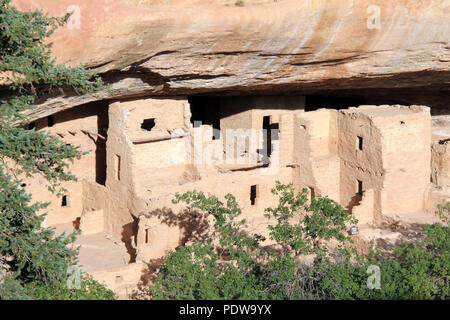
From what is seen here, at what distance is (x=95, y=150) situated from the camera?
73.8ft

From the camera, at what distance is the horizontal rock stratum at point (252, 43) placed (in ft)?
52.5

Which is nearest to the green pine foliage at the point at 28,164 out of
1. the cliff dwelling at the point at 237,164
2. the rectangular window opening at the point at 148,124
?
the cliff dwelling at the point at 237,164

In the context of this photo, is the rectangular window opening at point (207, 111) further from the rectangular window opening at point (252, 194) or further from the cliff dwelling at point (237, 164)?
→ the rectangular window opening at point (252, 194)

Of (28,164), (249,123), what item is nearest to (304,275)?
(28,164)

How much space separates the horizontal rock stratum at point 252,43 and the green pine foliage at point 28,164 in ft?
3.89

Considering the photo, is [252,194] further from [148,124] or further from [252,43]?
[252,43]

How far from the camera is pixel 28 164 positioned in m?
14.4

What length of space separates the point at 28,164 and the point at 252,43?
243 inches

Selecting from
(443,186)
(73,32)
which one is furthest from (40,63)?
(443,186)

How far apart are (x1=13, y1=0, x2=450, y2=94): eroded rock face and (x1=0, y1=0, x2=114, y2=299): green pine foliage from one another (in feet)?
3.71

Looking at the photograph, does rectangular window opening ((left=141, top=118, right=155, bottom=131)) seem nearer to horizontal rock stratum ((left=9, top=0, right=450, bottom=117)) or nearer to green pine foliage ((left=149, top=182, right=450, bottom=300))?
horizontal rock stratum ((left=9, top=0, right=450, bottom=117))

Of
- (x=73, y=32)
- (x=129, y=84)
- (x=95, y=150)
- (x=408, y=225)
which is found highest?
(x=73, y=32)
